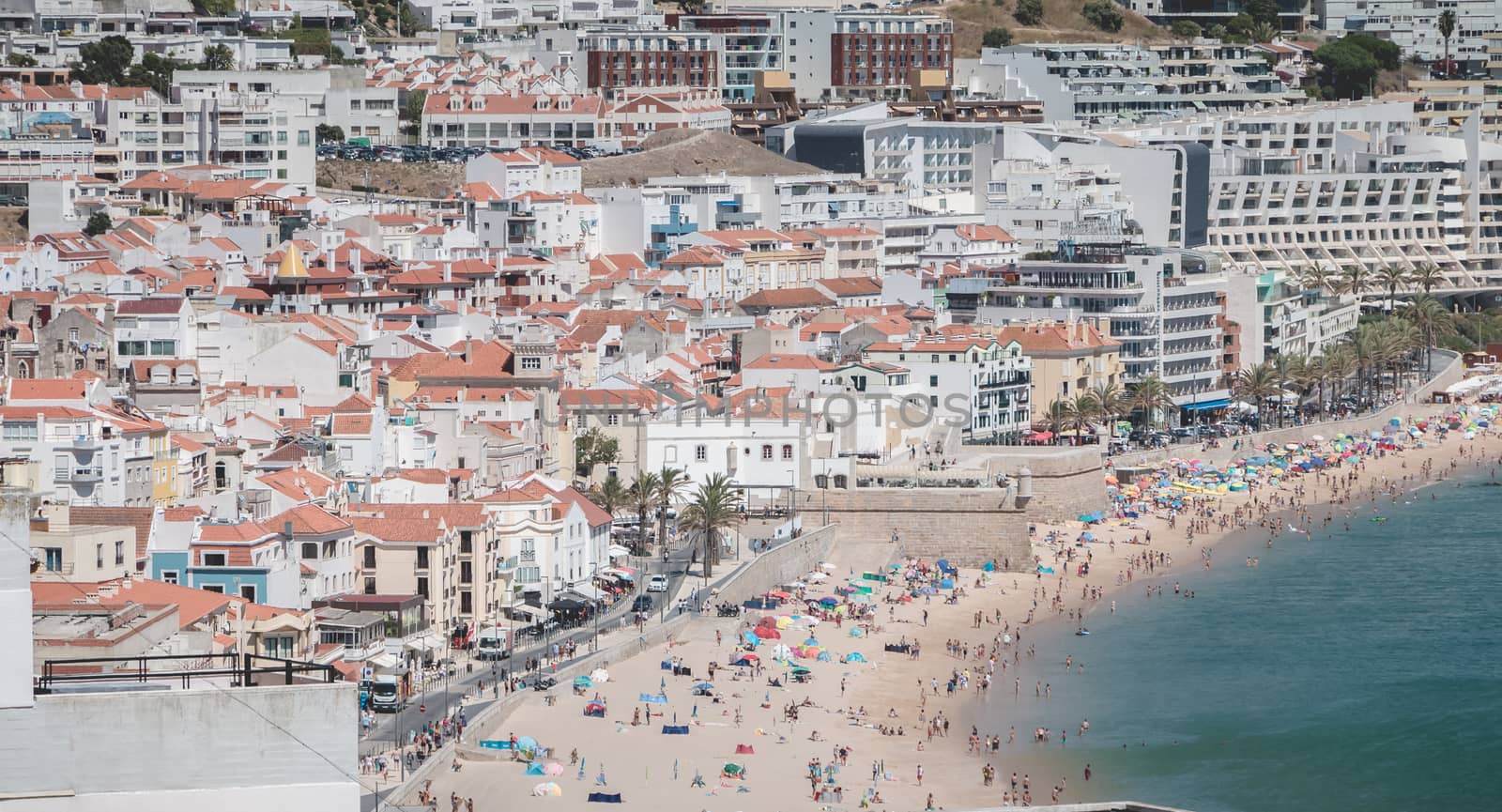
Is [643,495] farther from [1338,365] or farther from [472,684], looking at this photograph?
[1338,365]

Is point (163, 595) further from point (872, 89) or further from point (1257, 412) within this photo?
point (872, 89)

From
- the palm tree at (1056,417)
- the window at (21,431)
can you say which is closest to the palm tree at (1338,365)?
the palm tree at (1056,417)

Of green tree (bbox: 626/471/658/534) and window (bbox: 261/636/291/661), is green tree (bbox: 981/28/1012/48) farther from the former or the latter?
window (bbox: 261/636/291/661)

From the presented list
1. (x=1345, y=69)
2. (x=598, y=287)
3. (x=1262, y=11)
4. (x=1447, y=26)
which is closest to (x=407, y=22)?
(x=1345, y=69)

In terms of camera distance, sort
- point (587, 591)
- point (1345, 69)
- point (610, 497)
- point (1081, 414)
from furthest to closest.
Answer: point (1345, 69)
point (1081, 414)
point (610, 497)
point (587, 591)

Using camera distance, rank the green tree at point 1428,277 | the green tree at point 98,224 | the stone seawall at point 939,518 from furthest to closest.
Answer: the green tree at point 1428,277, the green tree at point 98,224, the stone seawall at point 939,518

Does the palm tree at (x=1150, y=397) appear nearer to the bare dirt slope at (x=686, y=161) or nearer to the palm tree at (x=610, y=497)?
the palm tree at (x=610, y=497)
